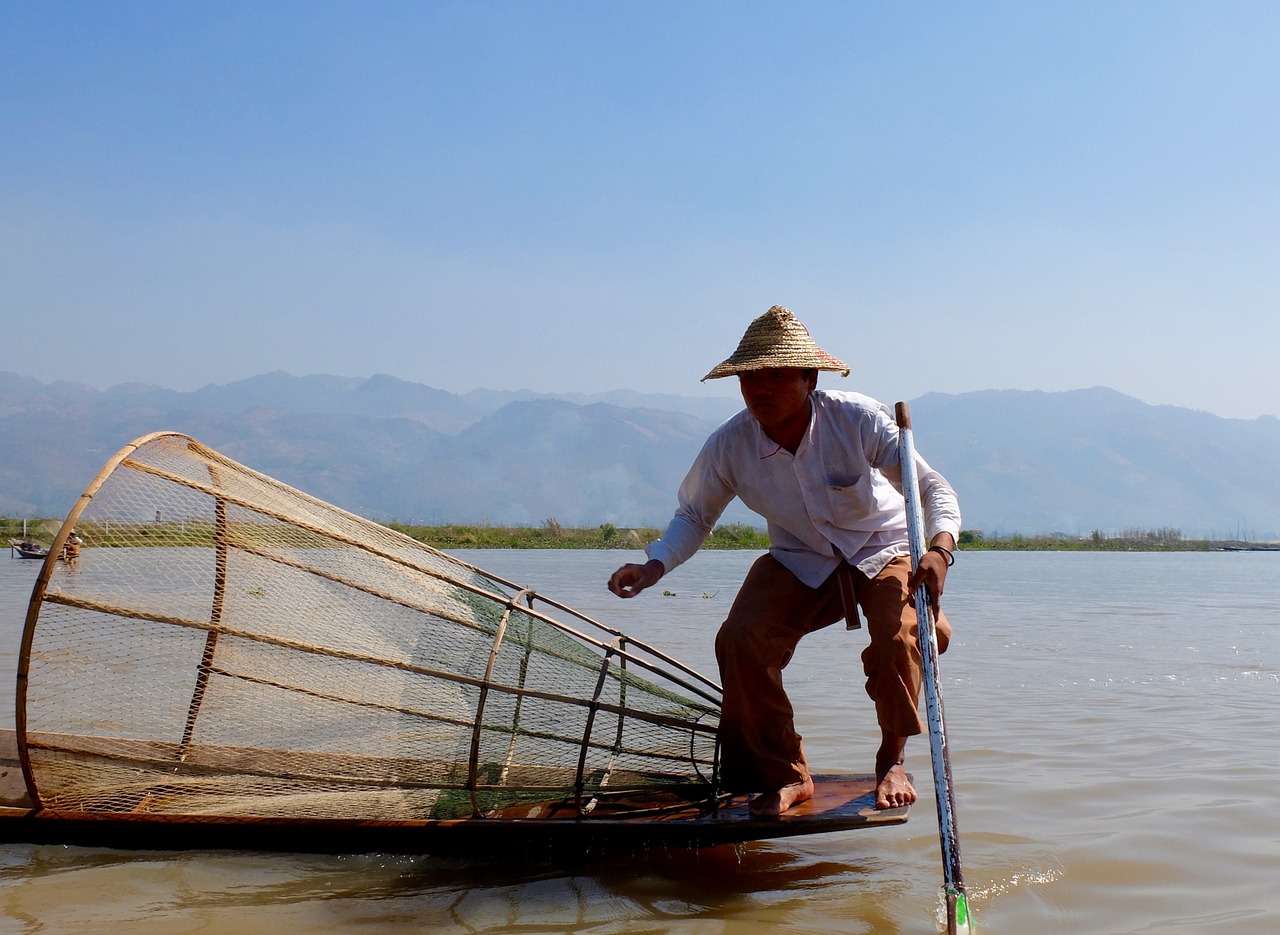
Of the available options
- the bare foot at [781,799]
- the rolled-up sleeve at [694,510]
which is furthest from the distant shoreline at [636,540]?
the bare foot at [781,799]

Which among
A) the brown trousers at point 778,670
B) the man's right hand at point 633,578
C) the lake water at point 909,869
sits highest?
the man's right hand at point 633,578

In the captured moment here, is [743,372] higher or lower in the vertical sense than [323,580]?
higher

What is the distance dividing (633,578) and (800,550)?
57cm

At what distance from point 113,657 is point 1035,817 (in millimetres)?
3382

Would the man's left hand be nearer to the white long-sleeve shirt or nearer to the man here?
the man

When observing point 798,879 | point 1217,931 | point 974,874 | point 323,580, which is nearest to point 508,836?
point 798,879

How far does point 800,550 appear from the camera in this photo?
3596 millimetres

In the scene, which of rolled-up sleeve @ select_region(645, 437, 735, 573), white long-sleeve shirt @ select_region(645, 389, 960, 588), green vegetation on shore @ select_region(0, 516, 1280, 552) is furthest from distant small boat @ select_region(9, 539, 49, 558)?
white long-sleeve shirt @ select_region(645, 389, 960, 588)

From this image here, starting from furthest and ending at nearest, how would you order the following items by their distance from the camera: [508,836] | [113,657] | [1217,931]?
[113,657] → [508,836] → [1217,931]

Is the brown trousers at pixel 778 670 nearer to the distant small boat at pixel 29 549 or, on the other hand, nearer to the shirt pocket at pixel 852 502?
the shirt pocket at pixel 852 502

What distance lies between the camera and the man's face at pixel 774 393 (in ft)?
11.0

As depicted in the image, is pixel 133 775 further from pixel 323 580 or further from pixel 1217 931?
pixel 1217 931

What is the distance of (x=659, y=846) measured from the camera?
341cm

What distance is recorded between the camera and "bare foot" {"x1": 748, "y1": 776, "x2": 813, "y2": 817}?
3176 millimetres
